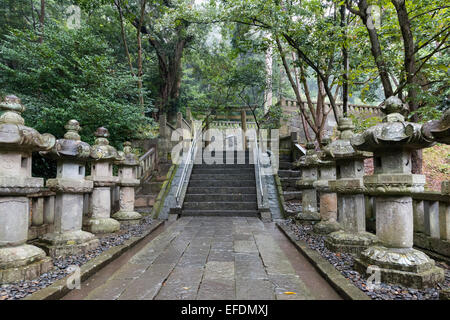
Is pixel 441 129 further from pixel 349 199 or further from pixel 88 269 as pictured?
pixel 88 269

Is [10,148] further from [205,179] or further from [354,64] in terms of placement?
[354,64]

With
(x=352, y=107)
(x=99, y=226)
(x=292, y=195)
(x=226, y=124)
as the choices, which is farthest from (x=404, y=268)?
(x=226, y=124)

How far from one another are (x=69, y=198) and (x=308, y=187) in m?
4.61

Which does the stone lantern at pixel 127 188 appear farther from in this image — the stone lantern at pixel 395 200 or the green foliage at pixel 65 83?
the stone lantern at pixel 395 200

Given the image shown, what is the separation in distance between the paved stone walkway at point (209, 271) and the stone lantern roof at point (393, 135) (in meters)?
1.66

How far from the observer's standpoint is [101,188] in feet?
17.0

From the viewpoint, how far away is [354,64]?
7.37 metres

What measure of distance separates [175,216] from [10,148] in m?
4.77

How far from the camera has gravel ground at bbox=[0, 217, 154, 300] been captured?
2429 mm

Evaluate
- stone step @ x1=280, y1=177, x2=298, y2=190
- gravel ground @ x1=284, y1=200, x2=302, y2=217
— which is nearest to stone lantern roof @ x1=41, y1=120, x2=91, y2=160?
gravel ground @ x1=284, y1=200, x2=302, y2=217

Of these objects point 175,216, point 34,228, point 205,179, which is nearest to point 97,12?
point 205,179

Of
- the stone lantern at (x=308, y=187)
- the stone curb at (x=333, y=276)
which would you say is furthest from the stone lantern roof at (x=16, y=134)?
the stone lantern at (x=308, y=187)

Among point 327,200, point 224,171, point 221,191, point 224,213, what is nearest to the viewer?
point 327,200

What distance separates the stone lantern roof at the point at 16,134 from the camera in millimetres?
2662
